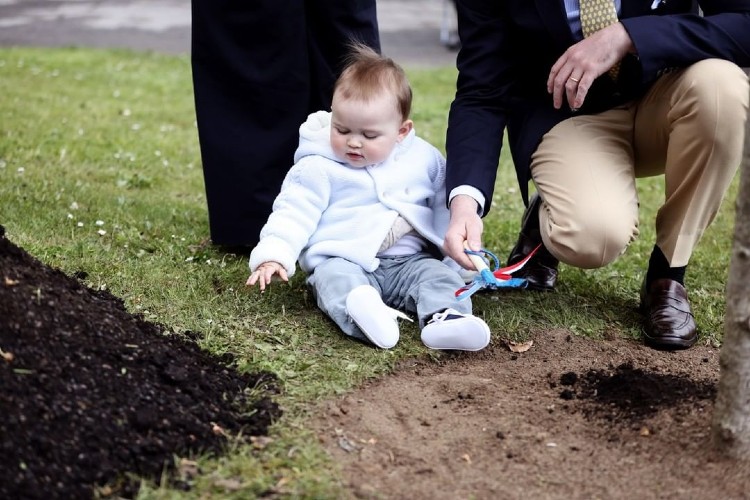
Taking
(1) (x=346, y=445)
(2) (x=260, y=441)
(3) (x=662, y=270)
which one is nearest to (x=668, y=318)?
(3) (x=662, y=270)

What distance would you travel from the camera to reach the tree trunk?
7.33ft

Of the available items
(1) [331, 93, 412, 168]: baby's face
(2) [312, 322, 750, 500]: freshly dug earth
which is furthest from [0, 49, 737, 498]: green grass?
(1) [331, 93, 412, 168]: baby's face

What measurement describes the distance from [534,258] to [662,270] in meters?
0.50

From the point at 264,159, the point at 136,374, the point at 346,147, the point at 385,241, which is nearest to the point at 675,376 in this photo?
the point at 385,241

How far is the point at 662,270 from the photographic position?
343 cm

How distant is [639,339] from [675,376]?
16.8 inches

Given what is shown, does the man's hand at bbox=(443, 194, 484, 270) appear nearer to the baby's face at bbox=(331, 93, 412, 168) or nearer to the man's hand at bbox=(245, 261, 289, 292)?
the baby's face at bbox=(331, 93, 412, 168)

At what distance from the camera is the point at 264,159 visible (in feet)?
12.8

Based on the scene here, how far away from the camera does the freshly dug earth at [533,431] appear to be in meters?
2.32

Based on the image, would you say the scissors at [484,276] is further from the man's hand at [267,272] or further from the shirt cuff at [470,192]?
the man's hand at [267,272]

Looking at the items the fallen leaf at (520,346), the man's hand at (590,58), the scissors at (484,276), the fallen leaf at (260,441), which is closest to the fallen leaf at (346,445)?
the fallen leaf at (260,441)

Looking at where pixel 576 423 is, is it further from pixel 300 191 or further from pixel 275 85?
pixel 275 85

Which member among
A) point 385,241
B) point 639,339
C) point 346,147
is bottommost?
point 639,339

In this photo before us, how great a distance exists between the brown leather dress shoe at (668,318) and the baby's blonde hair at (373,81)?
1.07m
